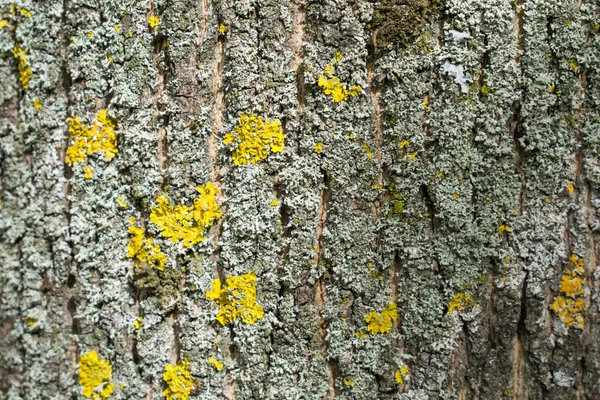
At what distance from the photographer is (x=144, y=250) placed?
1263 mm

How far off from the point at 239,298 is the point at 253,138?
0.41 meters

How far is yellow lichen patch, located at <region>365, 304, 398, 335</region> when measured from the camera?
50.9 inches

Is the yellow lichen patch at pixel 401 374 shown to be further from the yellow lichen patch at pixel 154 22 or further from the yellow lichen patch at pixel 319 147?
the yellow lichen patch at pixel 154 22

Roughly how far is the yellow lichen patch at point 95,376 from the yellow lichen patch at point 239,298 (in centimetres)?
33

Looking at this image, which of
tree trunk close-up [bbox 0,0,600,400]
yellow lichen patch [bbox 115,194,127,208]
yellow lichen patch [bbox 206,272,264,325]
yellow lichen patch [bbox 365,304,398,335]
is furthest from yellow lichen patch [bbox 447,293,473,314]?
yellow lichen patch [bbox 115,194,127,208]

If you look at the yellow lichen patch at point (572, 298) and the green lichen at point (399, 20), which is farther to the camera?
the yellow lichen patch at point (572, 298)

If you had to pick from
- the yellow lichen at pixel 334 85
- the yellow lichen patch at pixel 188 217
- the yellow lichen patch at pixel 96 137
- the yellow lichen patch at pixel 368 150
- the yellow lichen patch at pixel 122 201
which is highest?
the yellow lichen at pixel 334 85

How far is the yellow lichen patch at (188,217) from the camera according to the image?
4.12 feet

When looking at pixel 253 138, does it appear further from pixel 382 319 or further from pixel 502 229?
pixel 502 229

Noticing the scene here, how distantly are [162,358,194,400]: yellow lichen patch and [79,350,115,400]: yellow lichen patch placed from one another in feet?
0.48

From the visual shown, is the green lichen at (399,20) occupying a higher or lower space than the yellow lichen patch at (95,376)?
higher

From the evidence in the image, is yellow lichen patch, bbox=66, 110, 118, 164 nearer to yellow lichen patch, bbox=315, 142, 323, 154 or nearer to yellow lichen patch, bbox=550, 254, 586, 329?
yellow lichen patch, bbox=315, 142, 323, 154

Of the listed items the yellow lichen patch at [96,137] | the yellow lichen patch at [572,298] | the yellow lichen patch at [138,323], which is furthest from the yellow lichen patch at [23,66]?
the yellow lichen patch at [572,298]

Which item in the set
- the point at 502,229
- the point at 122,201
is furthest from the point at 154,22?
the point at 502,229
